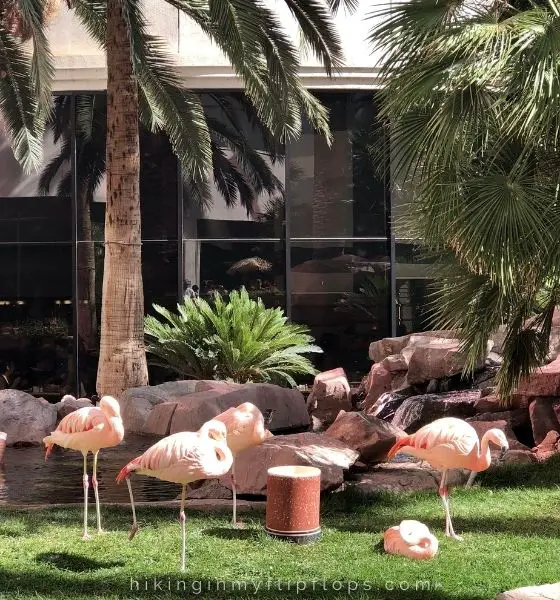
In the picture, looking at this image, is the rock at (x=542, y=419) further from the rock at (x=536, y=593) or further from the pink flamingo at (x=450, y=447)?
the rock at (x=536, y=593)

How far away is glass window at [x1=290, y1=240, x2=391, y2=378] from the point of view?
18188mm

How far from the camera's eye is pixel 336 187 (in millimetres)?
18359

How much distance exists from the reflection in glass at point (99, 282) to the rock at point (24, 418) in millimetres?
5832

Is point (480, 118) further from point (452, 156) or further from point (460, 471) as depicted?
point (460, 471)

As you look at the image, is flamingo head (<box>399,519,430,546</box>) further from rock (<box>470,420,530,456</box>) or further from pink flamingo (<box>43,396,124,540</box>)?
rock (<box>470,420,530,456</box>)

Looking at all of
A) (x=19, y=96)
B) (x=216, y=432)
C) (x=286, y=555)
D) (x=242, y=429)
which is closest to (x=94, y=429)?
(x=216, y=432)

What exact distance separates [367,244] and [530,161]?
10948 mm

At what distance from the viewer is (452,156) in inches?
268

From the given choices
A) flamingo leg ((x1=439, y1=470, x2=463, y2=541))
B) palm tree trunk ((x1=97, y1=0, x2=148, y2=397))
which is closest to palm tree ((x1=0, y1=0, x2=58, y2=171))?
palm tree trunk ((x1=97, y1=0, x2=148, y2=397))

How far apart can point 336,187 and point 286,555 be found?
13.3 meters

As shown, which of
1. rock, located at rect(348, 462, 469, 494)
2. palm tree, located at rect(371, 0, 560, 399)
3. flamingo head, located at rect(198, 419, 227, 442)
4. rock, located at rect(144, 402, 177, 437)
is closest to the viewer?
flamingo head, located at rect(198, 419, 227, 442)

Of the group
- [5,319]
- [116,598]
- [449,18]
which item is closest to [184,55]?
[5,319]

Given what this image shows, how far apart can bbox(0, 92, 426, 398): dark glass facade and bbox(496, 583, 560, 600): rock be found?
45.5ft

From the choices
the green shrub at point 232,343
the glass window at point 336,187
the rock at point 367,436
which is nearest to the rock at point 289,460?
the rock at point 367,436
